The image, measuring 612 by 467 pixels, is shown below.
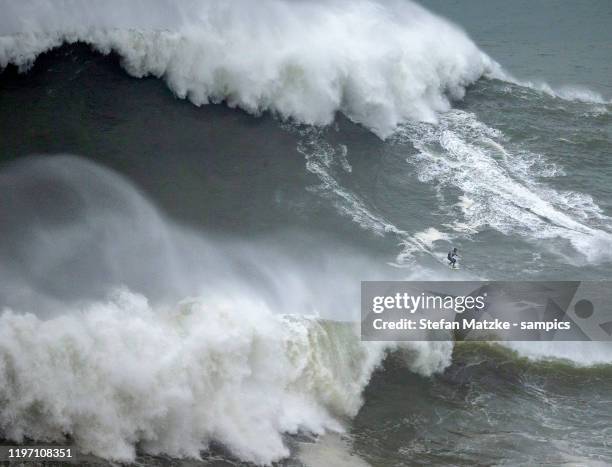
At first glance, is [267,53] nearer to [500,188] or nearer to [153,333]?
[500,188]

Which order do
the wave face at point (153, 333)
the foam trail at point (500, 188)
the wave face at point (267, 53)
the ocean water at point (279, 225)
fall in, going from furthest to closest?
the wave face at point (267, 53), the foam trail at point (500, 188), the ocean water at point (279, 225), the wave face at point (153, 333)

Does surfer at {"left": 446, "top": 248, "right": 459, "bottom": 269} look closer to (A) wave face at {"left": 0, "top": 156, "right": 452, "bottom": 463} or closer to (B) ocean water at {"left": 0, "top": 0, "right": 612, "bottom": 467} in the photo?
(B) ocean water at {"left": 0, "top": 0, "right": 612, "bottom": 467}

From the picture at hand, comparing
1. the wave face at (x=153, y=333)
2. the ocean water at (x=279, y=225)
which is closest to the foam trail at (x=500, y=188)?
the ocean water at (x=279, y=225)

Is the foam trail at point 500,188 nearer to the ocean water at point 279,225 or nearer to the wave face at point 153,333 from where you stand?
the ocean water at point 279,225

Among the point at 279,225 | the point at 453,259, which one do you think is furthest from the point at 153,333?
the point at 453,259

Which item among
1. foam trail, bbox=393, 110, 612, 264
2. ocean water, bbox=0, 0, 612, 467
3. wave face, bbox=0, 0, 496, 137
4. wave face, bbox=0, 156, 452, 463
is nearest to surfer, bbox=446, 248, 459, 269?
ocean water, bbox=0, 0, 612, 467

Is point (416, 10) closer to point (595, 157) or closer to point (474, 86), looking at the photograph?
point (474, 86)
